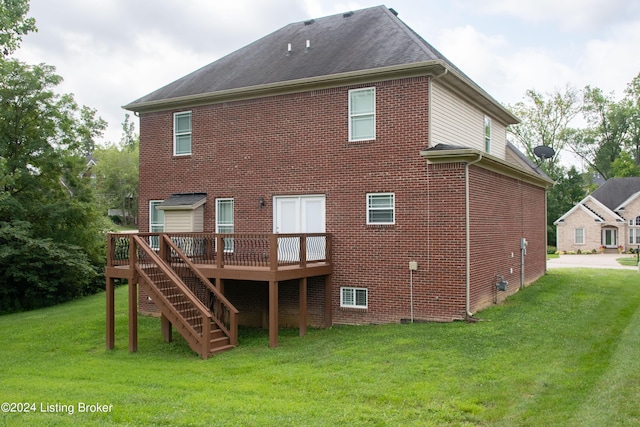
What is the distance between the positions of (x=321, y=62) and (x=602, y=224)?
36.0 meters

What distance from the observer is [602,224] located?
43906mm

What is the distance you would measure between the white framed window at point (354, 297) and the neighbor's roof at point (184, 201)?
503cm

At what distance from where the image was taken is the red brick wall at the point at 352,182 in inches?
532

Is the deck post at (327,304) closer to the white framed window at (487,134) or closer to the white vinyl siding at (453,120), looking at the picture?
the white vinyl siding at (453,120)

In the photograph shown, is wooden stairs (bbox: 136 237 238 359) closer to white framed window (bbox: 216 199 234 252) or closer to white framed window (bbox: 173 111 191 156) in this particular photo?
white framed window (bbox: 216 199 234 252)

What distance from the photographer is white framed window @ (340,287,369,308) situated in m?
14.5

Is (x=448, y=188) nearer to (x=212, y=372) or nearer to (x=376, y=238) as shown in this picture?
(x=376, y=238)

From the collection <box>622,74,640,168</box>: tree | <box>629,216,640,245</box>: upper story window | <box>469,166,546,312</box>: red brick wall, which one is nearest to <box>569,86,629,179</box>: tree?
<box>622,74,640,168</box>: tree

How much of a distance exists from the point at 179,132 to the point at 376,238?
7.34 metres

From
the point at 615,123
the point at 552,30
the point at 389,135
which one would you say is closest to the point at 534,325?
the point at 389,135

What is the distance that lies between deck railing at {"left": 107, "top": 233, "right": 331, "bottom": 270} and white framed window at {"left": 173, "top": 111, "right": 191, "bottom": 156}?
3.52m

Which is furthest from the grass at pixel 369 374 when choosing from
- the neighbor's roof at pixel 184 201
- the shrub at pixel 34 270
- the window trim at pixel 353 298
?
the shrub at pixel 34 270

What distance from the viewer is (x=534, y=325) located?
483 inches

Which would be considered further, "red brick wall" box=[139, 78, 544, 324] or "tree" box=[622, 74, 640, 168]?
"tree" box=[622, 74, 640, 168]
